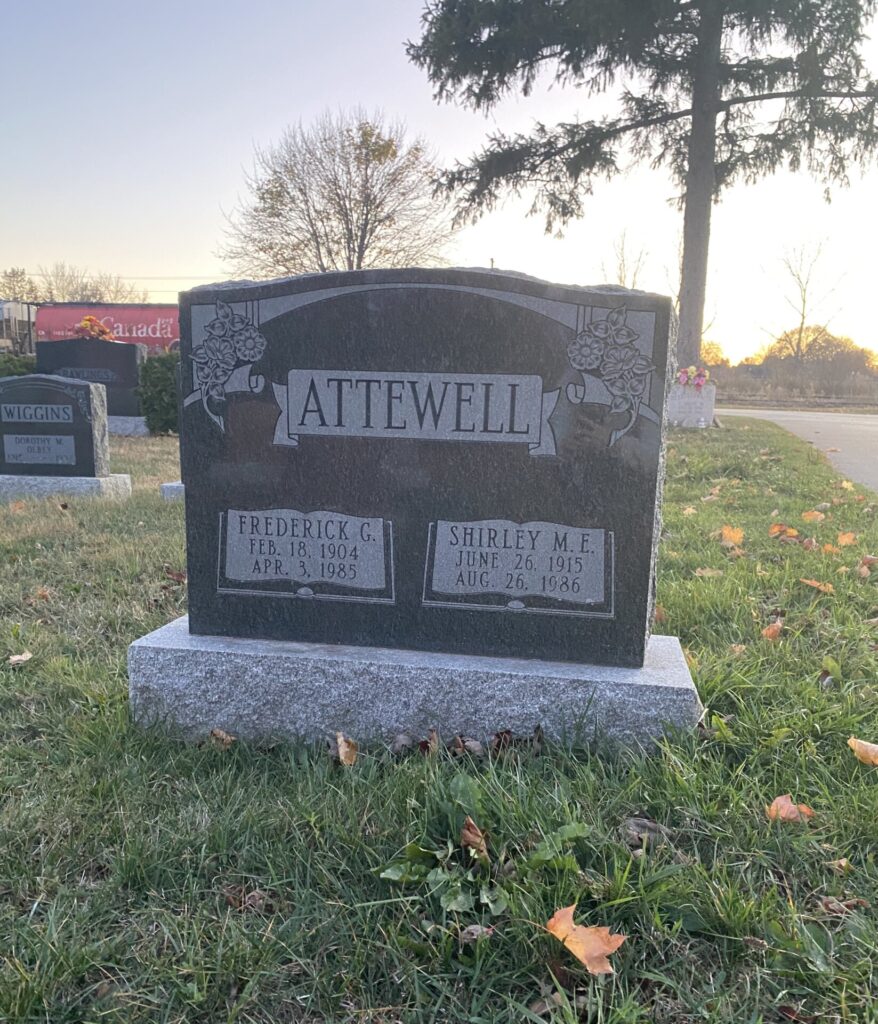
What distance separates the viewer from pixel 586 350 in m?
2.43

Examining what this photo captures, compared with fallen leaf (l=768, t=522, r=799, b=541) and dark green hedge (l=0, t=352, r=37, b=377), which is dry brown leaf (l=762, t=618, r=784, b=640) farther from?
dark green hedge (l=0, t=352, r=37, b=377)

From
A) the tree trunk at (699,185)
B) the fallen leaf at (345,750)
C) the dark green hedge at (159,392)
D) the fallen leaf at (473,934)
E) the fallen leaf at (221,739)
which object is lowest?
the fallen leaf at (221,739)

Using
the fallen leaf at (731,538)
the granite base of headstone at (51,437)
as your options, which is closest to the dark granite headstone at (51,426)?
the granite base of headstone at (51,437)

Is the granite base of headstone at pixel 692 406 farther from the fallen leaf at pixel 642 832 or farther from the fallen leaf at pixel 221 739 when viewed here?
the fallen leaf at pixel 642 832

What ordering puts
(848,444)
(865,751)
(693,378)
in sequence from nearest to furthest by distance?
(865,751) → (848,444) → (693,378)

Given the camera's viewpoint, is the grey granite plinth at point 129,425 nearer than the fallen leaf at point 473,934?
No

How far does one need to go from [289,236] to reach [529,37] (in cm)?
1451

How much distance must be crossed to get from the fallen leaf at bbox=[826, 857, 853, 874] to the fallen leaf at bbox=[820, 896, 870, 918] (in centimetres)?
8

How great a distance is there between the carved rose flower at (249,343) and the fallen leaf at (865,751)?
86.4 inches

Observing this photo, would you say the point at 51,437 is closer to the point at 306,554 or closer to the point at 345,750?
the point at 306,554

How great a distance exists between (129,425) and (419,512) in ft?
41.1

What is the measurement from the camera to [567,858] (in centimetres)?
171

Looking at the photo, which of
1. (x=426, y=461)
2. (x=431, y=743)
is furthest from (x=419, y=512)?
(x=431, y=743)

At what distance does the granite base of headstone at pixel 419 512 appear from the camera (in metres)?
2.43
